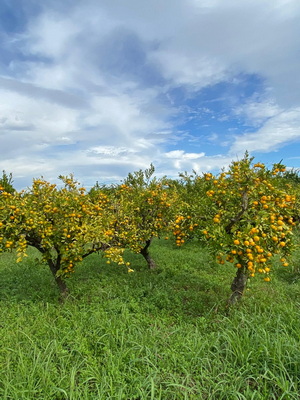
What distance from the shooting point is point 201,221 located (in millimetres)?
5094

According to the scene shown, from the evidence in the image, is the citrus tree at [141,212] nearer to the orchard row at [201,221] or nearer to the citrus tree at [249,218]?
the orchard row at [201,221]

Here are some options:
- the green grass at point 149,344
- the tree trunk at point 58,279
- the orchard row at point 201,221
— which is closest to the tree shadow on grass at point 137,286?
the green grass at point 149,344

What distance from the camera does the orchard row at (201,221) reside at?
4.38 meters

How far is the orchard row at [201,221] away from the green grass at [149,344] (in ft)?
2.60

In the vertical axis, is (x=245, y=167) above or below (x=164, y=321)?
above

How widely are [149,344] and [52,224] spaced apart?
328 cm

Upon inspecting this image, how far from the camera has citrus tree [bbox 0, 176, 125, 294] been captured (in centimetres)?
526

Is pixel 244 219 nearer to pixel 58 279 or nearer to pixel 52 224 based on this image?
pixel 52 224

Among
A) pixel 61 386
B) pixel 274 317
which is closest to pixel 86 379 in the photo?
pixel 61 386

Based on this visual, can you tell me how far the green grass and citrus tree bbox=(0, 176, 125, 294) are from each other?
114cm

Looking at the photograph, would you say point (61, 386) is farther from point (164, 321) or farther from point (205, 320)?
point (205, 320)

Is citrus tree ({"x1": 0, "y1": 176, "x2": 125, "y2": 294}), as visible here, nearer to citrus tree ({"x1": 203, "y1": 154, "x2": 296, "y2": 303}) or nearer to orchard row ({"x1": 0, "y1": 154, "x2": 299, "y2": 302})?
orchard row ({"x1": 0, "y1": 154, "x2": 299, "y2": 302})

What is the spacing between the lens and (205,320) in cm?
486

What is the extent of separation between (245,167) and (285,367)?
10.00 feet
